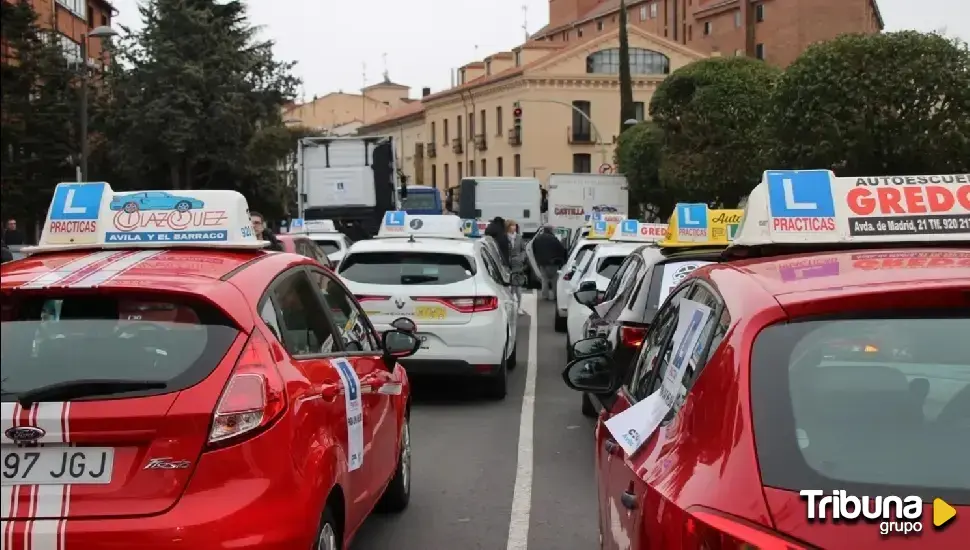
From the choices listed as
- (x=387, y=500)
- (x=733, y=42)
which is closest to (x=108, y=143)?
(x=387, y=500)

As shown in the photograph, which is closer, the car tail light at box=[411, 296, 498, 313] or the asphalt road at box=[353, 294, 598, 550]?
the asphalt road at box=[353, 294, 598, 550]

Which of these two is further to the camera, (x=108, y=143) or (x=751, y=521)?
(x=108, y=143)

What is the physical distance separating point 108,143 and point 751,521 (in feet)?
142

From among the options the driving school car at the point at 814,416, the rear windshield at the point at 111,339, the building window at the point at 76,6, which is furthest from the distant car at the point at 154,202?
the building window at the point at 76,6

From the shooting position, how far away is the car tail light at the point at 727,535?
247 cm

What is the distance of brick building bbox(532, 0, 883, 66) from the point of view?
240 ft

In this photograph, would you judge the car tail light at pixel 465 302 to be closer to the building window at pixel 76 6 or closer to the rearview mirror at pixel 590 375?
the rearview mirror at pixel 590 375

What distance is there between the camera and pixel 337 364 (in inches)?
196

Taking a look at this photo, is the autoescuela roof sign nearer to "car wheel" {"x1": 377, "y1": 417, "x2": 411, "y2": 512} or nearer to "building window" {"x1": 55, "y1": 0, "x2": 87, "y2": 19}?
"car wheel" {"x1": 377, "y1": 417, "x2": 411, "y2": 512}

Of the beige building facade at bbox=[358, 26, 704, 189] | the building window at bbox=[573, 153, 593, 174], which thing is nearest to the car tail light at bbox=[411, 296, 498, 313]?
the beige building facade at bbox=[358, 26, 704, 189]

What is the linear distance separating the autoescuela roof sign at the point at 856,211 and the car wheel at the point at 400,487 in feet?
8.93

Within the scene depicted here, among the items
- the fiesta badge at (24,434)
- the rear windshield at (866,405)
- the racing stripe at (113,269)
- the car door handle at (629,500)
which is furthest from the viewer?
the racing stripe at (113,269)

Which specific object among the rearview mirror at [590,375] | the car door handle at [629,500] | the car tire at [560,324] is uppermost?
the rearview mirror at [590,375]

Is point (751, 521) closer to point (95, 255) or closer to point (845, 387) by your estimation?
point (845, 387)
